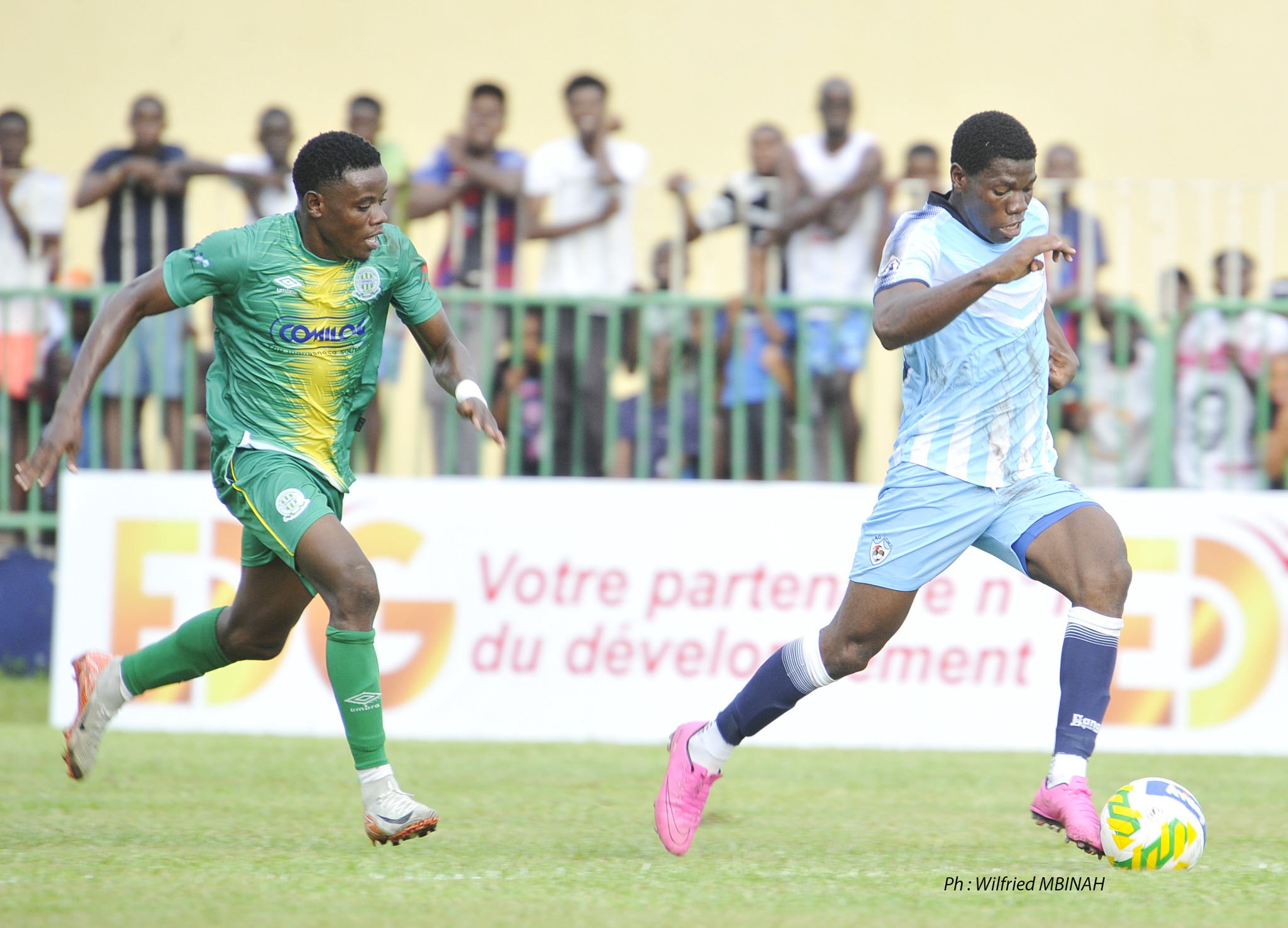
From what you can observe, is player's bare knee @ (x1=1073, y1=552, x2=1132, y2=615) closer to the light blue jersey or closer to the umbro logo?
the light blue jersey

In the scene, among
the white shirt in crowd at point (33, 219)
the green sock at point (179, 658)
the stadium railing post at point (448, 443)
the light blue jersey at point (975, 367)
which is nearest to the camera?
the light blue jersey at point (975, 367)

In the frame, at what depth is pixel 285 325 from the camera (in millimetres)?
5359

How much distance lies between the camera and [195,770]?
7117mm

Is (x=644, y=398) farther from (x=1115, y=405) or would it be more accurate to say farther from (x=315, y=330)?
(x=315, y=330)

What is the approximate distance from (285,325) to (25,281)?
4.72 meters

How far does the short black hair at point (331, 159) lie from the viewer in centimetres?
519

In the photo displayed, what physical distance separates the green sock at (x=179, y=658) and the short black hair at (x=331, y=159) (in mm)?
1534

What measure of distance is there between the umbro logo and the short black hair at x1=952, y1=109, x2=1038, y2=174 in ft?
7.79

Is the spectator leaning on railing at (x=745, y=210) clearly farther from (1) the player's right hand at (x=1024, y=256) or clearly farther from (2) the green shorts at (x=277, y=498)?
(1) the player's right hand at (x=1024, y=256)

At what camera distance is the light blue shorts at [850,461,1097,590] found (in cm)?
513

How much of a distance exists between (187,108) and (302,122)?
35.3 inches

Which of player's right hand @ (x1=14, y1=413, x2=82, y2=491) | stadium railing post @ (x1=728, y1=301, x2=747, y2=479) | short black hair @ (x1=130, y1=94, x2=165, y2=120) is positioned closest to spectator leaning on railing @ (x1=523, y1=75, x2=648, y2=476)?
stadium railing post @ (x1=728, y1=301, x2=747, y2=479)

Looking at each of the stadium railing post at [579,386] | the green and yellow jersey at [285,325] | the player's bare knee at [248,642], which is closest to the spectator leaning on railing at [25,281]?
the stadium railing post at [579,386]

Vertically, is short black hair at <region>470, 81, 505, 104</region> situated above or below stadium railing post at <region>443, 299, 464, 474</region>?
above
